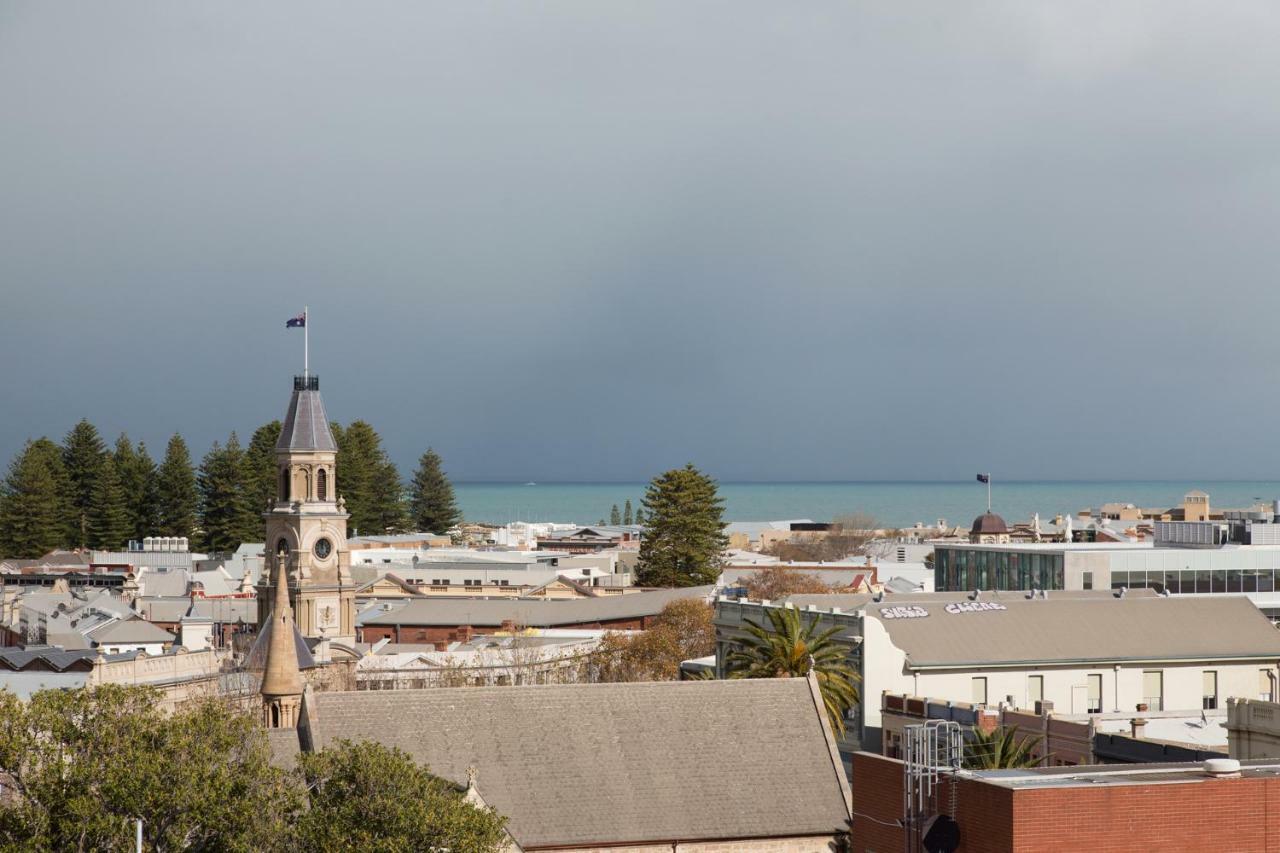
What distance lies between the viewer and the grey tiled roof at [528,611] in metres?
138

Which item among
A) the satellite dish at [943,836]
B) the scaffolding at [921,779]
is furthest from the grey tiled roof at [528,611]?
the satellite dish at [943,836]

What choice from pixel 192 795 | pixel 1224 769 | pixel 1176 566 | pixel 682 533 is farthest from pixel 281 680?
pixel 682 533

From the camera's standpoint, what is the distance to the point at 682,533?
16100 centimetres

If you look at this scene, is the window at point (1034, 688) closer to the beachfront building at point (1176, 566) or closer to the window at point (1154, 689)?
the window at point (1154, 689)

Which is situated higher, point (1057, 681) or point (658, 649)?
point (1057, 681)

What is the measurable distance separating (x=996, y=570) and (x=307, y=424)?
149ft

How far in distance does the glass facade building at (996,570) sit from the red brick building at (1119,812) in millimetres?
73660

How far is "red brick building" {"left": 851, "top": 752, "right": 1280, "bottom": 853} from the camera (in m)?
32.9

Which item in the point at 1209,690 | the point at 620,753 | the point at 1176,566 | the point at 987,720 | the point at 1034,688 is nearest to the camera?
the point at 620,753

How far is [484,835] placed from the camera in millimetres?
41031

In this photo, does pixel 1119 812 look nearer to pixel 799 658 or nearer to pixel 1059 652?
pixel 799 658

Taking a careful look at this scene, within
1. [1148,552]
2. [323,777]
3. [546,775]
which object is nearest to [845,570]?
[1148,552]

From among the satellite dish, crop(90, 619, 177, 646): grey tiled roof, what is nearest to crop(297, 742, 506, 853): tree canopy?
the satellite dish

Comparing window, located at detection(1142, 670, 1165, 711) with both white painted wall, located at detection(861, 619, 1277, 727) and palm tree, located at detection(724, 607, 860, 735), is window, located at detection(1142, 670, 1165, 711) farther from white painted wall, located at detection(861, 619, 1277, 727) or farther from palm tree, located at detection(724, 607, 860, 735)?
palm tree, located at detection(724, 607, 860, 735)
